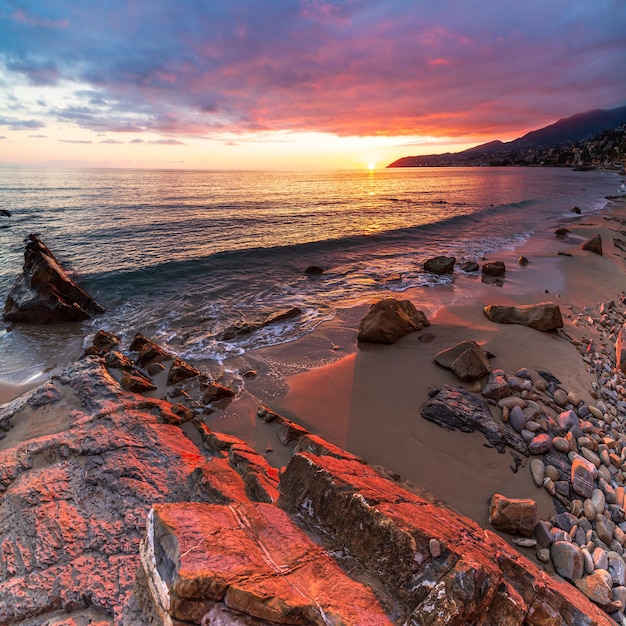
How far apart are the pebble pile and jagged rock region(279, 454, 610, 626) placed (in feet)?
1.76

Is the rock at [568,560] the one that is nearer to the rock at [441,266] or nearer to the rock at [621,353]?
the rock at [621,353]

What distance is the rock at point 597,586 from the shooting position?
4.08 metres

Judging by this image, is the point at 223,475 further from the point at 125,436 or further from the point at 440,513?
the point at 440,513

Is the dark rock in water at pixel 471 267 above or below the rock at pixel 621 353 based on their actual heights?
above

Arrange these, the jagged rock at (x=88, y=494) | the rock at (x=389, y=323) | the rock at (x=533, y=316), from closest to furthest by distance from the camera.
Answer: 1. the jagged rock at (x=88, y=494)
2. the rock at (x=533, y=316)
3. the rock at (x=389, y=323)

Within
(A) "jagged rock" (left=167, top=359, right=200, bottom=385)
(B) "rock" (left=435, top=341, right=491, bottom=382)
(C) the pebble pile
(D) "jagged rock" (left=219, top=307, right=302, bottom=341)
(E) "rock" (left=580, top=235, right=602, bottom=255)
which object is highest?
(E) "rock" (left=580, top=235, right=602, bottom=255)

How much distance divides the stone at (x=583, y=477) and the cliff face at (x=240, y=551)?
6.12 feet

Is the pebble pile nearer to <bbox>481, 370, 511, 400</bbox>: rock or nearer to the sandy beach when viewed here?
<bbox>481, 370, 511, 400</bbox>: rock

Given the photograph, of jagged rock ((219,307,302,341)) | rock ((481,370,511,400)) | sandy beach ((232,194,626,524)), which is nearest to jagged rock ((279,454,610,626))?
sandy beach ((232,194,626,524))

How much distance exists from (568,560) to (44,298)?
17.2m

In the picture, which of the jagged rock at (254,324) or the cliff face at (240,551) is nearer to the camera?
the cliff face at (240,551)

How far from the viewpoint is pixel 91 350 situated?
1035 cm

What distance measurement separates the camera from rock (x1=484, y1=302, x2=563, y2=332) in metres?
10.1

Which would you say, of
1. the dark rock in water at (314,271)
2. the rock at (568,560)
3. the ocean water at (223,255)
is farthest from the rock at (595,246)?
the rock at (568,560)
